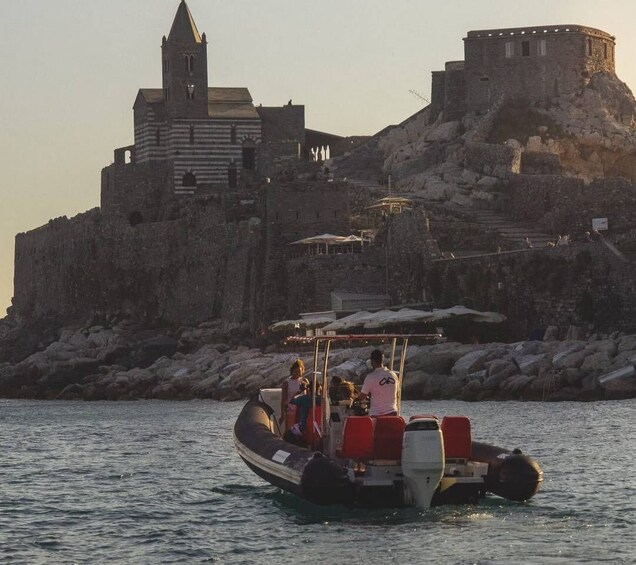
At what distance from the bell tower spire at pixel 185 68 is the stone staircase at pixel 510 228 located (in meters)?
13.6

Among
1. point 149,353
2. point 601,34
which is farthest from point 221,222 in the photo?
point 601,34

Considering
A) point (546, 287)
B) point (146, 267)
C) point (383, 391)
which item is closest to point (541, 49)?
point (146, 267)

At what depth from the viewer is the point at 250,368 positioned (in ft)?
186

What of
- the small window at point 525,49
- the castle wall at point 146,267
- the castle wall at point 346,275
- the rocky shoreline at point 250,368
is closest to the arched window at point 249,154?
the castle wall at point 146,267

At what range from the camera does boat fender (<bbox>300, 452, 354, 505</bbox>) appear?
973 inches

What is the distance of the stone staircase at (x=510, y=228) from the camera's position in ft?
214

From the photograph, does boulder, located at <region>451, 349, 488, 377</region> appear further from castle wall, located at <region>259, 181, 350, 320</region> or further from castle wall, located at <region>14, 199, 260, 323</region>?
castle wall, located at <region>14, 199, 260, 323</region>

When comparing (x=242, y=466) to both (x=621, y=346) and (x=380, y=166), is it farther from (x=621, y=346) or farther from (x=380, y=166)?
(x=380, y=166)

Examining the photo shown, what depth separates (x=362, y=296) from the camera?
62000mm

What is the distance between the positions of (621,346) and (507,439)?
13.3 m

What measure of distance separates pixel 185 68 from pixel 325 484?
177 feet

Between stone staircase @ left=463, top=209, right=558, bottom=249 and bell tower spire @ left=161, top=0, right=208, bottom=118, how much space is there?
13.6 metres

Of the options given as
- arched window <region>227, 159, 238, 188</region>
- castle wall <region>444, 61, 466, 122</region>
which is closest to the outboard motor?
arched window <region>227, 159, 238, 188</region>

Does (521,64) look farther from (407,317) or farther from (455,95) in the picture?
(407,317)
